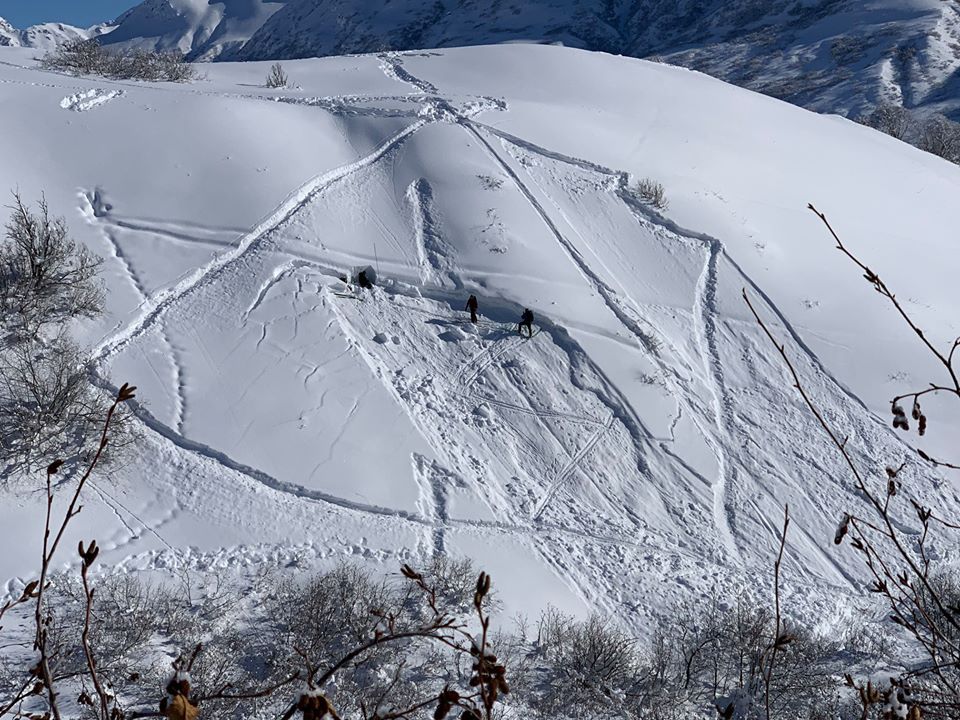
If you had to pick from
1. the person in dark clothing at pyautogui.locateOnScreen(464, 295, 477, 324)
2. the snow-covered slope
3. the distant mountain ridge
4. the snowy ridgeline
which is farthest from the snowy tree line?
the snow-covered slope

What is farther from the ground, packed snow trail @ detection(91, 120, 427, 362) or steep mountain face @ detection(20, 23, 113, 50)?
steep mountain face @ detection(20, 23, 113, 50)

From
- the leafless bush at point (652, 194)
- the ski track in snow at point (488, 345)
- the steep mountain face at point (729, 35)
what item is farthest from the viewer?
the steep mountain face at point (729, 35)

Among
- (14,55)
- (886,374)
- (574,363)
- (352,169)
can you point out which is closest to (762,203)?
(886,374)

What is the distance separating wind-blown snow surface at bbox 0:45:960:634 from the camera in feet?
27.1

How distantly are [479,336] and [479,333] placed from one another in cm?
7

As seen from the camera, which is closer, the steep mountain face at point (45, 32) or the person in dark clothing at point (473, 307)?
the person in dark clothing at point (473, 307)

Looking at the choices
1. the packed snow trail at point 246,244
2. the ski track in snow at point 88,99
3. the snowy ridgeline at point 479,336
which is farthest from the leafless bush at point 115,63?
the packed snow trail at point 246,244

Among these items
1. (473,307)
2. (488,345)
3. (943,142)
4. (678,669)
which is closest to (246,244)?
(473,307)

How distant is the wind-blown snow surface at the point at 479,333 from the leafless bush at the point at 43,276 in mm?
480

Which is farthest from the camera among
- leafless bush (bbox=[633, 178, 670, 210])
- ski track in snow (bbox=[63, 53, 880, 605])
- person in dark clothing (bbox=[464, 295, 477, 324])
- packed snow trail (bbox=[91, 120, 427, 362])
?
leafless bush (bbox=[633, 178, 670, 210])

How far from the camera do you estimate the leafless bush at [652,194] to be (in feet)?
45.6

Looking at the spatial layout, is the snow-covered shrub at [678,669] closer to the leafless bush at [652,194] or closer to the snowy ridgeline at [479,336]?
the snowy ridgeline at [479,336]

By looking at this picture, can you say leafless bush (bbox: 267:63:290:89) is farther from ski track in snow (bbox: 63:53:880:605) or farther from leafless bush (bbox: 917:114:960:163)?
leafless bush (bbox: 917:114:960:163)

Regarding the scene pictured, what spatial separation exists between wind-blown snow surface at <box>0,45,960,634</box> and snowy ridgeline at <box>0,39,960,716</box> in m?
0.05
